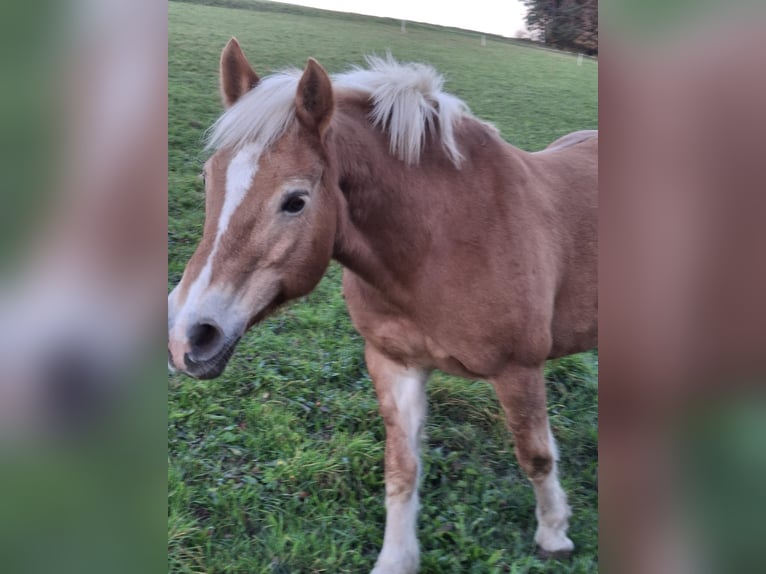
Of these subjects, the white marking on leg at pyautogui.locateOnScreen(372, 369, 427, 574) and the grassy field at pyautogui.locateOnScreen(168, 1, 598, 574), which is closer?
the grassy field at pyautogui.locateOnScreen(168, 1, 598, 574)

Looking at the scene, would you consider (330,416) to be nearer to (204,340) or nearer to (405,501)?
(405,501)

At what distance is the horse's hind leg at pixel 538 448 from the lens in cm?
178

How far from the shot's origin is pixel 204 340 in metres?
1.37

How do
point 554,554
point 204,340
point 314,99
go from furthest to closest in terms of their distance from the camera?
1. point 554,554
2. point 314,99
3. point 204,340

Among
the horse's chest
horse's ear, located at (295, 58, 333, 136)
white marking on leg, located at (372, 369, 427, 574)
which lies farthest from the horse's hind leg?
horse's ear, located at (295, 58, 333, 136)

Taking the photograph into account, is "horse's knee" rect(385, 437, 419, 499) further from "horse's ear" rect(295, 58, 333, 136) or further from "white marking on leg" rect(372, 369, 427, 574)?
"horse's ear" rect(295, 58, 333, 136)

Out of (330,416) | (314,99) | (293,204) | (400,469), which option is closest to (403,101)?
(314,99)

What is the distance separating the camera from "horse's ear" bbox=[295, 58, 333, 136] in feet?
4.72

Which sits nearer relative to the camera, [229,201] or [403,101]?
[229,201]

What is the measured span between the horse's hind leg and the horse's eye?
0.74 metres

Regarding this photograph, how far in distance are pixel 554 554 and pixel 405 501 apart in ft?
1.44
